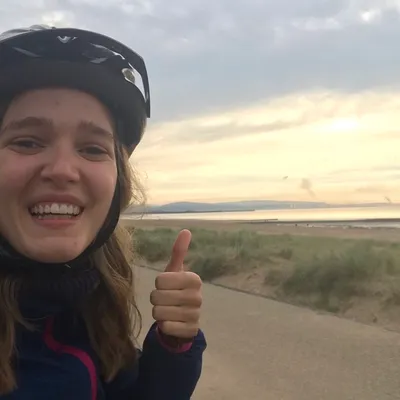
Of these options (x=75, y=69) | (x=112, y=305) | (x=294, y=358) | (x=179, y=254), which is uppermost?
(x=75, y=69)

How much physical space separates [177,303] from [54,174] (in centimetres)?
53

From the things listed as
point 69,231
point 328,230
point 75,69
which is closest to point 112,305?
point 69,231

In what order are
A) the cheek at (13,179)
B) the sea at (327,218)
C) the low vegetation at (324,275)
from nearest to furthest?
the cheek at (13,179) → the low vegetation at (324,275) → the sea at (327,218)

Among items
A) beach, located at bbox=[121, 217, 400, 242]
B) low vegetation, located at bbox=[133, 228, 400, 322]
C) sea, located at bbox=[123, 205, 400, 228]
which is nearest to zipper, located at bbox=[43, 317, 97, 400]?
low vegetation, located at bbox=[133, 228, 400, 322]

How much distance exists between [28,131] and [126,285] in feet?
Answer: 2.06

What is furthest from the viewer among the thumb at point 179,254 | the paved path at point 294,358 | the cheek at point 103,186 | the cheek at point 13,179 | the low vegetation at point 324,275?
the low vegetation at point 324,275

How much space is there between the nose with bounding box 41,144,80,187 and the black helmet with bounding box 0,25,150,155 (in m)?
0.18

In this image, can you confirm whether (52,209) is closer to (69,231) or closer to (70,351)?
(69,231)

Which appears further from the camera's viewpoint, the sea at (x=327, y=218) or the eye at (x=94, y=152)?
the sea at (x=327, y=218)

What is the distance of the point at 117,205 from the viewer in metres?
1.82

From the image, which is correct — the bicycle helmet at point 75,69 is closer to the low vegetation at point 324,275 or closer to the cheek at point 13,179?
the cheek at point 13,179

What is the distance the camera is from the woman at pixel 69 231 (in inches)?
61.6

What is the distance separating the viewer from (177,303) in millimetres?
1819

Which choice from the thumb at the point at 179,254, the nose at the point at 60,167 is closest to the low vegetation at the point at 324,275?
the thumb at the point at 179,254
